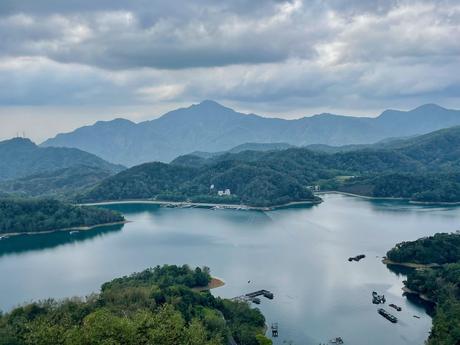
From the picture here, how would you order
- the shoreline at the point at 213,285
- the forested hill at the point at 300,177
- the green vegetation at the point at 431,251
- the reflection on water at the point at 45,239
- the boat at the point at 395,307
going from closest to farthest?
the boat at the point at 395,307
the shoreline at the point at 213,285
the green vegetation at the point at 431,251
the reflection on water at the point at 45,239
the forested hill at the point at 300,177

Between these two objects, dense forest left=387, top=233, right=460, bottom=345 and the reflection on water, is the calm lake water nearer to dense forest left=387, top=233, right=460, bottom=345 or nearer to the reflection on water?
the reflection on water

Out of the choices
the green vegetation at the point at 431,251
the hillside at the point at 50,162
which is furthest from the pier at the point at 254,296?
the hillside at the point at 50,162

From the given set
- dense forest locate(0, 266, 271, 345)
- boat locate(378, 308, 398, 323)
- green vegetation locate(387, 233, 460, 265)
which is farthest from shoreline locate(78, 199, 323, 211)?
boat locate(378, 308, 398, 323)

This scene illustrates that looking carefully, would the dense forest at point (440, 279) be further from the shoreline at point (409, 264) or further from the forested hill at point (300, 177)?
the forested hill at point (300, 177)

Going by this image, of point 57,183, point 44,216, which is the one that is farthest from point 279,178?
point 57,183

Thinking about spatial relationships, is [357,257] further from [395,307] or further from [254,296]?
[254,296]

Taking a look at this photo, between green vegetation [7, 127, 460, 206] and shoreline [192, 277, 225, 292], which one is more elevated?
green vegetation [7, 127, 460, 206]
